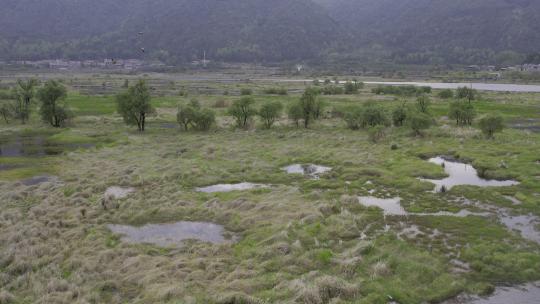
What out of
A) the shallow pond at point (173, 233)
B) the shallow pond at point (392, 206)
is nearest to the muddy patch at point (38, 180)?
the shallow pond at point (173, 233)

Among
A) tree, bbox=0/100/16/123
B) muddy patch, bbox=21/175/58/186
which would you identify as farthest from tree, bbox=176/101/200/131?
tree, bbox=0/100/16/123

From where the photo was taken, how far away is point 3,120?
9544 centimetres

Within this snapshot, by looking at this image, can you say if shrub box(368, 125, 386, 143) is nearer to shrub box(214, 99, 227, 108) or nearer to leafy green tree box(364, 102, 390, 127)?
leafy green tree box(364, 102, 390, 127)

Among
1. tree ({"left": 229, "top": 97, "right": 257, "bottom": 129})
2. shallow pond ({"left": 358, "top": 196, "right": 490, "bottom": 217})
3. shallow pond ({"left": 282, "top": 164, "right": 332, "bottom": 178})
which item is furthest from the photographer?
tree ({"left": 229, "top": 97, "right": 257, "bottom": 129})

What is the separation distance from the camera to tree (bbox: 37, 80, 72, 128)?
276 ft

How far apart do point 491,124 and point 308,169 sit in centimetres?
3342

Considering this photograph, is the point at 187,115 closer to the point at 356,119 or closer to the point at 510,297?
the point at 356,119

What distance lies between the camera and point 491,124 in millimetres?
66562

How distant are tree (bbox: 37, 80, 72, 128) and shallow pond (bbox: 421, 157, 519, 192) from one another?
232ft

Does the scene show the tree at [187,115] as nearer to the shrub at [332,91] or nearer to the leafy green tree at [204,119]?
the leafy green tree at [204,119]

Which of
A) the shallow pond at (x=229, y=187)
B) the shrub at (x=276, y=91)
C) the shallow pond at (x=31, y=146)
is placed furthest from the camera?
the shrub at (x=276, y=91)

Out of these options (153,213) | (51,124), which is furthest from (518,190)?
(51,124)

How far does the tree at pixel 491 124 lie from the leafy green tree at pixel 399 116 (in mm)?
14752

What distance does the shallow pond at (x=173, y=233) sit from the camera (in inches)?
1206
